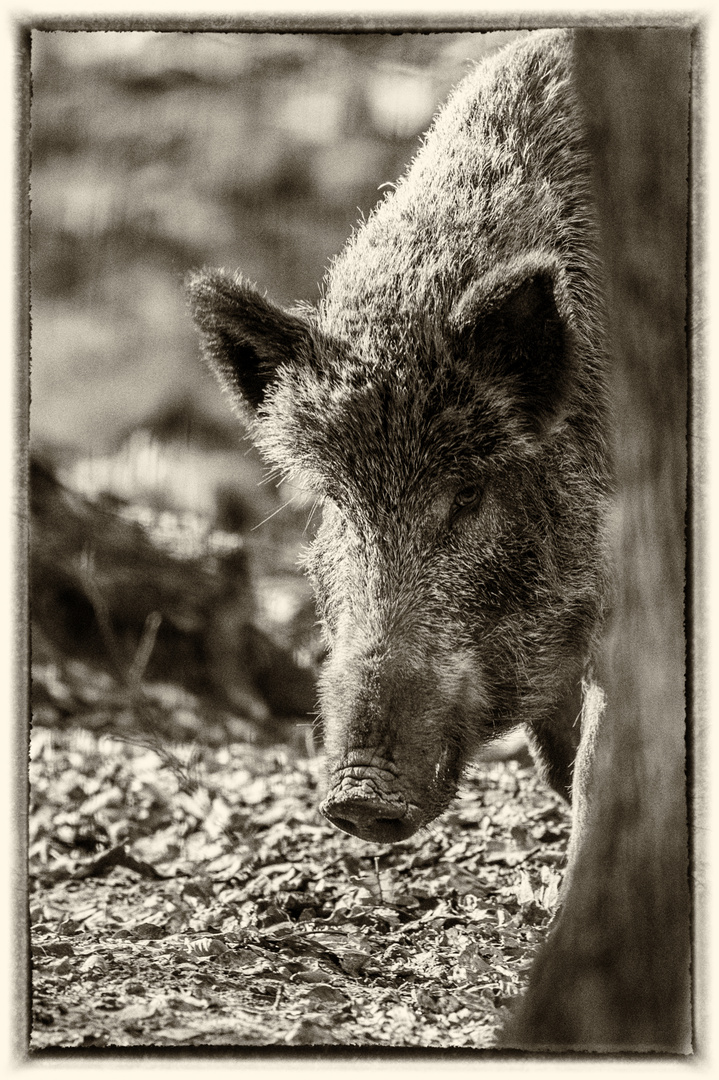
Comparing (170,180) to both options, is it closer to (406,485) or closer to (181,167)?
(181,167)

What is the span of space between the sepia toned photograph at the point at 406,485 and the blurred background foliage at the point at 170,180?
12 millimetres

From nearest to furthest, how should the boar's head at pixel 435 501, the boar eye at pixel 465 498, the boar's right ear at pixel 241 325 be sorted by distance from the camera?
the boar's head at pixel 435 501
the boar eye at pixel 465 498
the boar's right ear at pixel 241 325

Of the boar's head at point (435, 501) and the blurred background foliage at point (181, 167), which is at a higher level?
the blurred background foliage at point (181, 167)

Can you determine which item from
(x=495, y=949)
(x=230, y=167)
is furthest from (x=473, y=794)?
(x=230, y=167)

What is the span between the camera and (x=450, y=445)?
131 inches

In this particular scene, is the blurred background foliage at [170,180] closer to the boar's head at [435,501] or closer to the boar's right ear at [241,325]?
the boar's right ear at [241,325]

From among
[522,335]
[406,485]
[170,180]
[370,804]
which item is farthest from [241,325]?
[370,804]

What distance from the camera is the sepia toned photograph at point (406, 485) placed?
2.98 m

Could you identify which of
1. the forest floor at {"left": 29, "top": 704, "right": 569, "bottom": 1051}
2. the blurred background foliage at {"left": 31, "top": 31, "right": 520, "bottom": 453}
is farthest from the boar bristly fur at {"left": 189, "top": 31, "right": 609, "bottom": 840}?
the forest floor at {"left": 29, "top": 704, "right": 569, "bottom": 1051}

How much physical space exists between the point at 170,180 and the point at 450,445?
125 cm

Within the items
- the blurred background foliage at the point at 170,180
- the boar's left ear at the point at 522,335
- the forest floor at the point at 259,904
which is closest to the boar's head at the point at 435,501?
the boar's left ear at the point at 522,335

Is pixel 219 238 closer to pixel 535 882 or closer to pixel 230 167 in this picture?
pixel 230 167

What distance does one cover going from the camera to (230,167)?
3.68 m

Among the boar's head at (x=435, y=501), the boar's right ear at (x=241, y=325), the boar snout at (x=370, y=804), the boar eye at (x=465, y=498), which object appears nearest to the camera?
the boar snout at (x=370, y=804)
